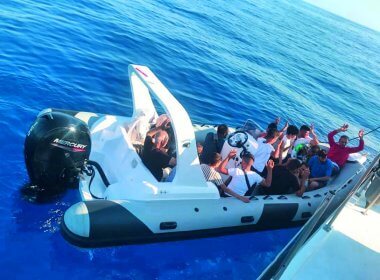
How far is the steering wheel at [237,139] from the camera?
239 inches

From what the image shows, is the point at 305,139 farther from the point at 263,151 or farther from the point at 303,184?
the point at 263,151

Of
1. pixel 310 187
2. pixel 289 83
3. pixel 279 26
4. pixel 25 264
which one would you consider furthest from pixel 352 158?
pixel 279 26

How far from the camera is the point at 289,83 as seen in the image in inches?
627

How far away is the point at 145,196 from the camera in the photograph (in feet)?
16.3

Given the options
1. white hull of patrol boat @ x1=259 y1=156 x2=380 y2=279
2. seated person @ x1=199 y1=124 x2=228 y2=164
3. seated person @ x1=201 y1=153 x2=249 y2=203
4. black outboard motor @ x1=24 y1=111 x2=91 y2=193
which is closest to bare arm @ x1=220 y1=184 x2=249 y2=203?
seated person @ x1=201 y1=153 x2=249 y2=203

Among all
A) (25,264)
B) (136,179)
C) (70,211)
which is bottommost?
(25,264)

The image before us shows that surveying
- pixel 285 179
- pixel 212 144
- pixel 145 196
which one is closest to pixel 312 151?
pixel 285 179

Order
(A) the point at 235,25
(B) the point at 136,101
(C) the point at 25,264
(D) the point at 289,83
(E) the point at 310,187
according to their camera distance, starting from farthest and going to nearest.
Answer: (A) the point at 235,25 → (D) the point at 289,83 → (E) the point at 310,187 → (B) the point at 136,101 → (C) the point at 25,264

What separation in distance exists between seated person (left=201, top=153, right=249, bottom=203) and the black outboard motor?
5.72ft

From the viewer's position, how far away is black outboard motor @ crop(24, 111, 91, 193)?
4.45 metres

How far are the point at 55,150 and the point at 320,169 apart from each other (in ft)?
15.6

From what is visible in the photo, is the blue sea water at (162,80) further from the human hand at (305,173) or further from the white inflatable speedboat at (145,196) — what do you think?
the human hand at (305,173)

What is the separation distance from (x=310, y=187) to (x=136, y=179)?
11.0 feet

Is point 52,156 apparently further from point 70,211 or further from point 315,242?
point 315,242
